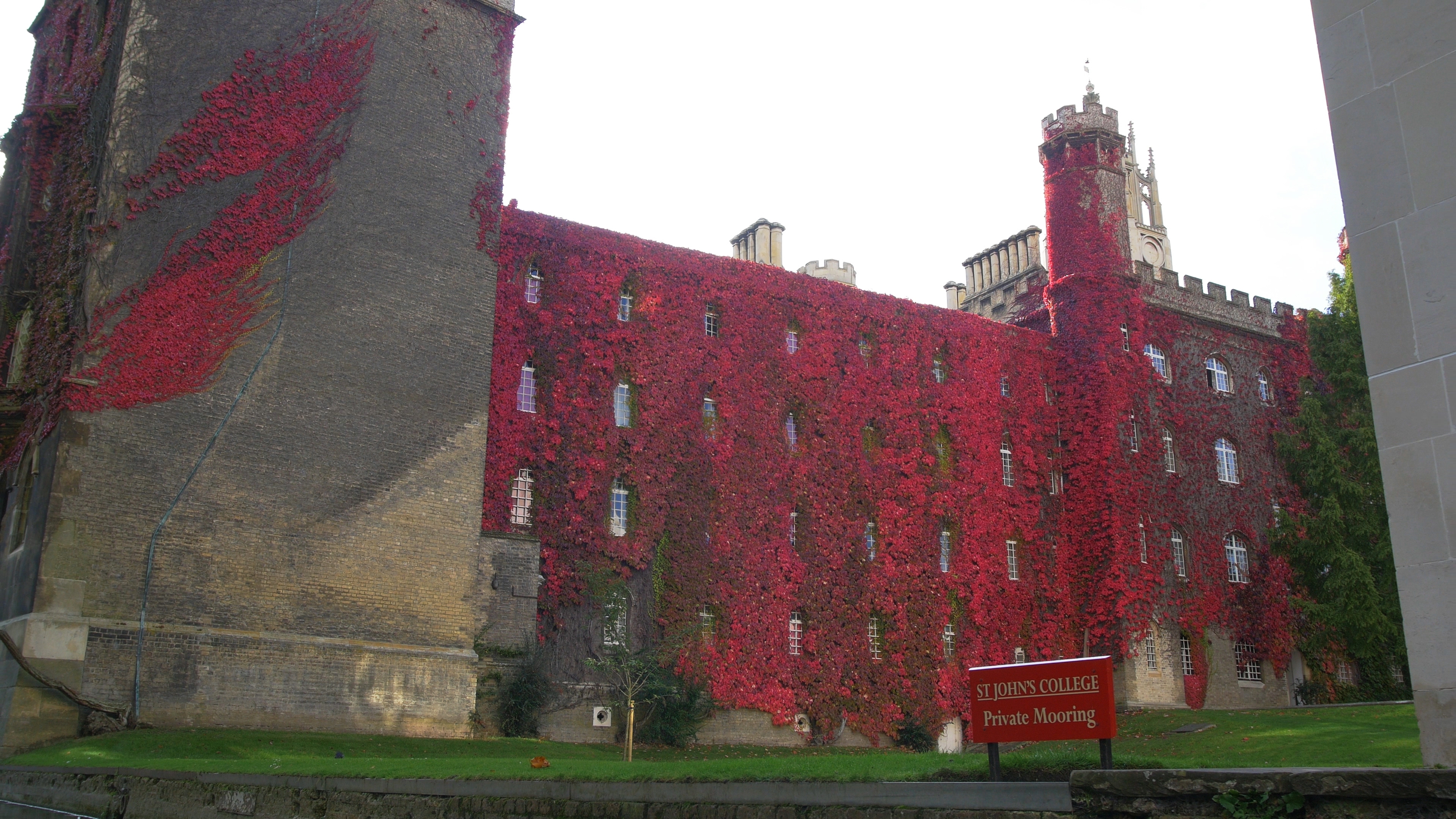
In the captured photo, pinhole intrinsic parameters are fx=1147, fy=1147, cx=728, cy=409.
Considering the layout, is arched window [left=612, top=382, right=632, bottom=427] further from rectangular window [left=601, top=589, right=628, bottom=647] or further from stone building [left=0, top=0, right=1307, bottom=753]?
rectangular window [left=601, top=589, right=628, bottom=647]

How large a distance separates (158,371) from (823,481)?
54.7 feet

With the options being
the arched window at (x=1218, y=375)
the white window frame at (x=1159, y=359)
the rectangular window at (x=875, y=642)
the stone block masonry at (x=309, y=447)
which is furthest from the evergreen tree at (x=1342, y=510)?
the stone block masonry at (x=309, y=447)

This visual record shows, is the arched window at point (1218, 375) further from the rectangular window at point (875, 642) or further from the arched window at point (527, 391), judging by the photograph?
the arched window at point (527, 391)

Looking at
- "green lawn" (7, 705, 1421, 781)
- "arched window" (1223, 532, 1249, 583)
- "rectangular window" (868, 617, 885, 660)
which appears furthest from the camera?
"arched window" (1223, 532, 1249, 583)

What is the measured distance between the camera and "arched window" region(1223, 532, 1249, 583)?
121 ft

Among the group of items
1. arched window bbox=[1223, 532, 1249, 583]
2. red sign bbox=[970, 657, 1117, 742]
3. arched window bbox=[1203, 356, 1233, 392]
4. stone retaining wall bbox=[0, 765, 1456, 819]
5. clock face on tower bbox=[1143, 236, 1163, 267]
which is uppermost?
clock face on tower bbox=[1143, 236, 1163, 267]

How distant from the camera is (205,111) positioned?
77.3ft

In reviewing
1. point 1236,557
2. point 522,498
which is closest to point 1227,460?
point 1236,557

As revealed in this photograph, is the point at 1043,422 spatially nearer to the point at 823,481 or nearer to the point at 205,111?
the point at 823,481

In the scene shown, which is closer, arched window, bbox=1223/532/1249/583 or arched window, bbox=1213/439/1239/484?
arched window, bbox=1223/532/1249/583

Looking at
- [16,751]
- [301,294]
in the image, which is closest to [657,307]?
[301,294]

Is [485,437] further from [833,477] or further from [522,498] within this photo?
[833,477]

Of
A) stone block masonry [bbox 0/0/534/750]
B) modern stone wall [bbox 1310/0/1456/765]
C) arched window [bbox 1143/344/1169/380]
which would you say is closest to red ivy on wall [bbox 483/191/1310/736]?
arched window [bbox 1143/344/1169/380]

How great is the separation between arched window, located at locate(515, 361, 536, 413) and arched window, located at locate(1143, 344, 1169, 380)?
807 inches
